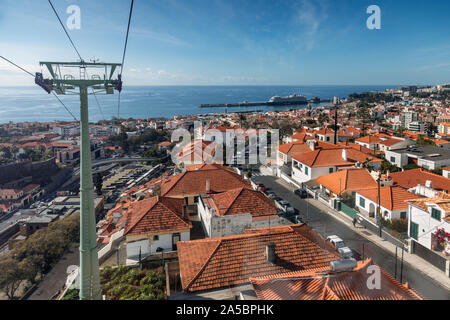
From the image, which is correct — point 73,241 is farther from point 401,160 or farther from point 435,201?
point 401,160

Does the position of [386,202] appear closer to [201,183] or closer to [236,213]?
[236,213]

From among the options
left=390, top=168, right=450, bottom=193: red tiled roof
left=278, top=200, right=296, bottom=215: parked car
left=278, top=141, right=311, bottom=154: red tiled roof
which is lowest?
left=278, top=200, right=296, bottom=215: parked car

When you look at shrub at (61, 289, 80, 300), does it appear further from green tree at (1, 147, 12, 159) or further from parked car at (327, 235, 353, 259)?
green tree at (1, 147, 12, 159)

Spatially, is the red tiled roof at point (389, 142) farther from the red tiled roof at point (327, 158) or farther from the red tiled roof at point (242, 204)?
the red tiled roof at point (242, 204)

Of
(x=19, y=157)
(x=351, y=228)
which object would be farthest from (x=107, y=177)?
(x=351, y=228)

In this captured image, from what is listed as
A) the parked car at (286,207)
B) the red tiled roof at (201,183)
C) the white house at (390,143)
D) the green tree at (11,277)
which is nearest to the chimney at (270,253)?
the red tiled roof at (201,183)

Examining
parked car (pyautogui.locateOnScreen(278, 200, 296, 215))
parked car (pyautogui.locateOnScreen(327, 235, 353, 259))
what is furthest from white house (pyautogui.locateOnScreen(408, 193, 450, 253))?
parked car (pyautogui.locateOnScreen(278, 200, 296, 215))
